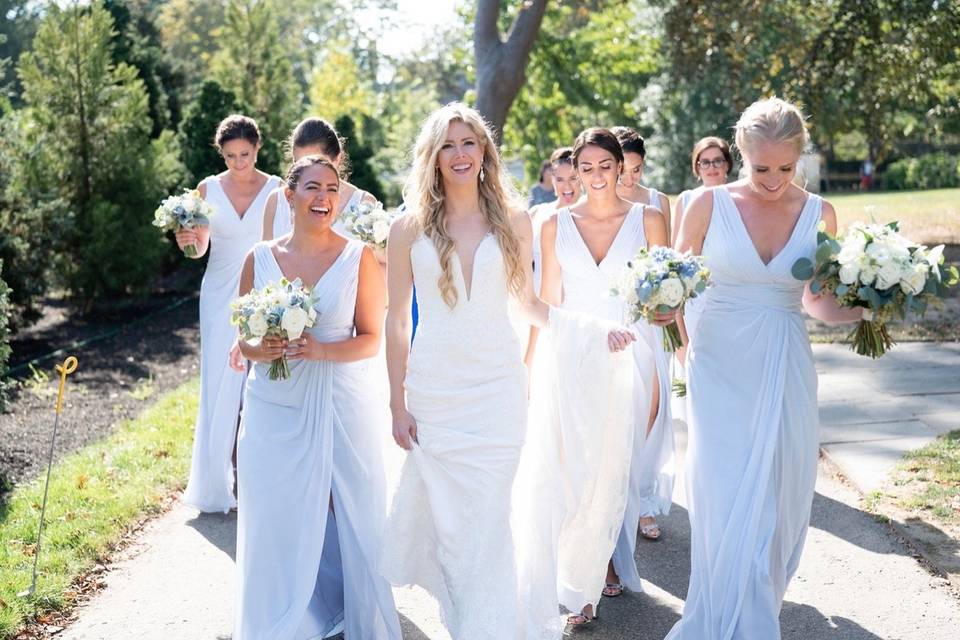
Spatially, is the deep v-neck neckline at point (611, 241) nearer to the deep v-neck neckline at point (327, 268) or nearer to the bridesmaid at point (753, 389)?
the bridesmaid at point (753, 389)

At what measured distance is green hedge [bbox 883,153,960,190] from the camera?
50.9m

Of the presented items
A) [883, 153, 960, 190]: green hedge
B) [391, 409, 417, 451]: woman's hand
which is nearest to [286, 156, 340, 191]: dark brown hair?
[391, 409, 417, 451]: woman's hand

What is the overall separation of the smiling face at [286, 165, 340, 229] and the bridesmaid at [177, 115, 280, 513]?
2.67 meters

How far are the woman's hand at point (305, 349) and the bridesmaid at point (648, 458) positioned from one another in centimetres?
206

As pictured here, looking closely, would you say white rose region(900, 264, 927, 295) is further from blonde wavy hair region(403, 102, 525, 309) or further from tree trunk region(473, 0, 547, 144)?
tree trunk region(473, 0, 547, 144)

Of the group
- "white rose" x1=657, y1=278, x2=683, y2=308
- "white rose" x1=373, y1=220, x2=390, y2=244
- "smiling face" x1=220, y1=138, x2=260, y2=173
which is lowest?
"white rose" x1=657, y1=278, x2=683, y2=308

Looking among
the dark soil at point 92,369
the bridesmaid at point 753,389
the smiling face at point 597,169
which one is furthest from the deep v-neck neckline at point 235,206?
the bridesmaid at point 753,389

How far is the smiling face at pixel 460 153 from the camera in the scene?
16.3 feet

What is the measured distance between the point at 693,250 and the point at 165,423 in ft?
20.8

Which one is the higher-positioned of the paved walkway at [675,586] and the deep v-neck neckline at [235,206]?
the deep v-neck neckline at [235,206]

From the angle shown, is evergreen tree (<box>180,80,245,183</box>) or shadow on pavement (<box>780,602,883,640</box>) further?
evergreen tree (<box>180,80,245,183</box>)

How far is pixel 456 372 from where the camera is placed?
4.99 m

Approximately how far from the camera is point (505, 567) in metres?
4.87

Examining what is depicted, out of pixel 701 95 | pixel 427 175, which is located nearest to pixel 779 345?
pixel 427 175
